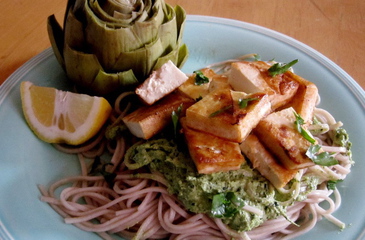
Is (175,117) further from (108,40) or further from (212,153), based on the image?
(108,40)

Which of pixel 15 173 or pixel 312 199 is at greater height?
pixel 15 173

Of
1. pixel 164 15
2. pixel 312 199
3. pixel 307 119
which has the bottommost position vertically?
pixel 312 199

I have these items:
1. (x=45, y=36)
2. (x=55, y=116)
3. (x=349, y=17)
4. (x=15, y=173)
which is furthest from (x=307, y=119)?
(x=45, y=36)

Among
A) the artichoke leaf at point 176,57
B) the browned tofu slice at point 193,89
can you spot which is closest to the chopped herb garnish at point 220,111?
the browned tofu slice at point 193,89

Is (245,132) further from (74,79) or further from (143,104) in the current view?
(74,79)

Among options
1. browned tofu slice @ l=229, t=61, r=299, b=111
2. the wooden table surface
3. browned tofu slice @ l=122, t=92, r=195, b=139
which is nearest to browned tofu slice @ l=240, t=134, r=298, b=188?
browned tofu slice @ l=229, t=61, r=299, b=111

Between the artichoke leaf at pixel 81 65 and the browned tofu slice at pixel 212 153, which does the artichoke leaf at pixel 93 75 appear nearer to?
the artichoke leaf at pixel 81 65

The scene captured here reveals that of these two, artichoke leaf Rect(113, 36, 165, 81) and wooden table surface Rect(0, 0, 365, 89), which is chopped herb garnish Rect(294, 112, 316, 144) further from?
wooden table surface Rect(0, 0, 365, 89)

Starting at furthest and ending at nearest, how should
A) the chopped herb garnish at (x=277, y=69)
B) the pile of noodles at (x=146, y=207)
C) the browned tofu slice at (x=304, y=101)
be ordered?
the chopped herb garnish at (x=277, y=69) < the browned tofu slice at (x=304, y=101) < the pile of noodles at (x=146, y=207)
